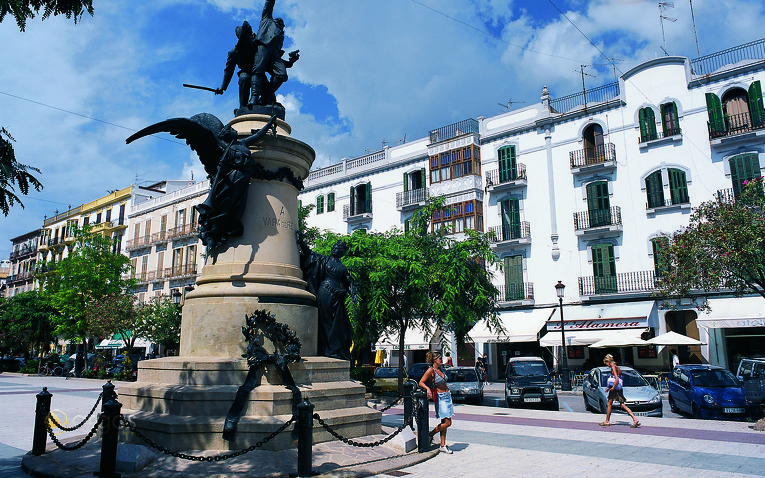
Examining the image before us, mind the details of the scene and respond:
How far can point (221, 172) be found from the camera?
905 cm

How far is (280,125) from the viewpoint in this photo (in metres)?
10.2

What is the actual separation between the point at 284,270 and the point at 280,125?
2771mm

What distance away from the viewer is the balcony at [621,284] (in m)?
28.0

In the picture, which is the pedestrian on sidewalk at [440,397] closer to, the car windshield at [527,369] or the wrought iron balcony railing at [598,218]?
the car windshield at [527,369]

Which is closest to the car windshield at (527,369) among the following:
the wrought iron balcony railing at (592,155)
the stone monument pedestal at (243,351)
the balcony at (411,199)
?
the stone monument pedestal at (243,351)

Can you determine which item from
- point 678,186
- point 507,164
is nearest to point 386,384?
point 507,164

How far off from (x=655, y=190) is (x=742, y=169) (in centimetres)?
394

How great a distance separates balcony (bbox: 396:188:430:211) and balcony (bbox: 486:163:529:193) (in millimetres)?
4346

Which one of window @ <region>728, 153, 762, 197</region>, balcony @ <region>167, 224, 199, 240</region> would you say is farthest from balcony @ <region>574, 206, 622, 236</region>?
balcony @ <region>167, 224, 199, 240</region>

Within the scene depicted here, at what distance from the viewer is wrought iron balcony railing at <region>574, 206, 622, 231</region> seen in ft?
97.4

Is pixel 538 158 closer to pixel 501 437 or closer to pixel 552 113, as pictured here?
pixel 552 113

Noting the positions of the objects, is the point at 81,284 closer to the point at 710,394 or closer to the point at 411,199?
the point at 411,199

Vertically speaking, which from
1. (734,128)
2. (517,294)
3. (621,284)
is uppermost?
(734,128)

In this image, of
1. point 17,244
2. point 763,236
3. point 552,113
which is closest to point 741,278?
point 763,236
